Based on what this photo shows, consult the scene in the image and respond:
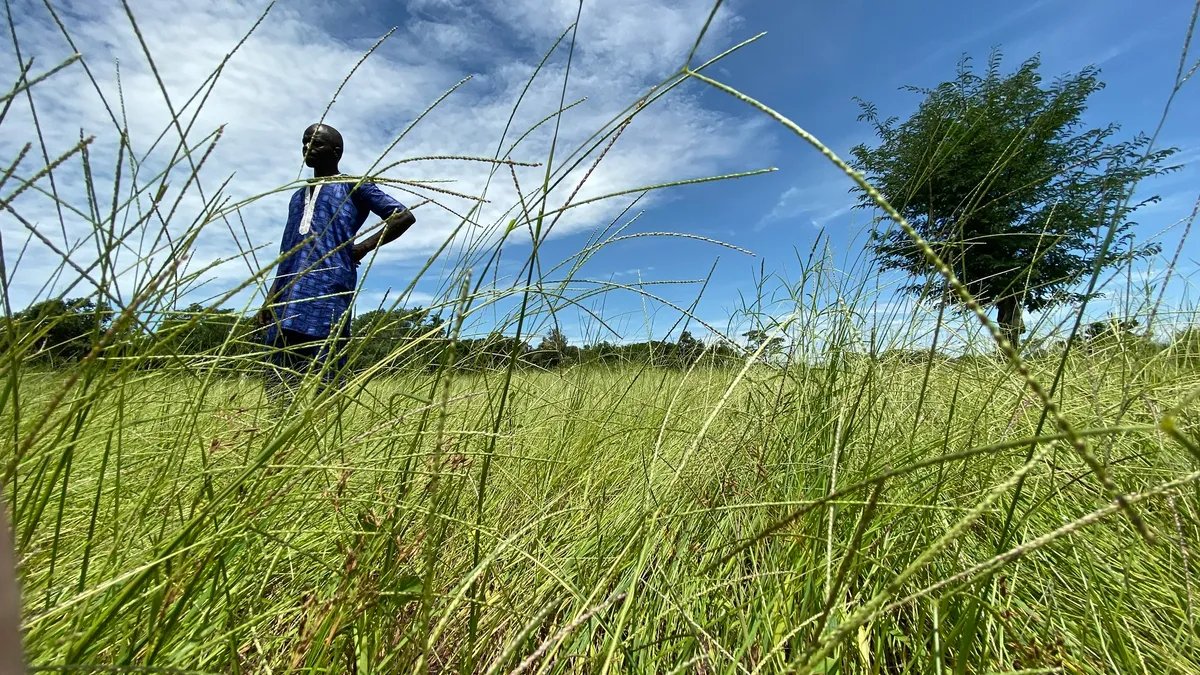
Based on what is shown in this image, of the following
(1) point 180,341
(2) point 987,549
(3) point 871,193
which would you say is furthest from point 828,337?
(1) point 180,341

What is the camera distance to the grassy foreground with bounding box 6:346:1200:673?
1.87 feet

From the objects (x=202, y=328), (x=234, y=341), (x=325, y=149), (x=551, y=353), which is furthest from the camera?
(x=325, y=149)

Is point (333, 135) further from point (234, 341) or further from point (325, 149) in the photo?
point (234, 341)

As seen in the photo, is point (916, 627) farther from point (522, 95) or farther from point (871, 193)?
point (522, 95)

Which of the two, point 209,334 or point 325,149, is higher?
point 325,149

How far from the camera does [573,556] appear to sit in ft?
2.85

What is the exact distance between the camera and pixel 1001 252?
9.52m

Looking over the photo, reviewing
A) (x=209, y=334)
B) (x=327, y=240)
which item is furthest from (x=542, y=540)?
(x=327, y=240)

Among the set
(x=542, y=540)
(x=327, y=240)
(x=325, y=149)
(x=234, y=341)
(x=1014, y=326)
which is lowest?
(x=542, y=540)

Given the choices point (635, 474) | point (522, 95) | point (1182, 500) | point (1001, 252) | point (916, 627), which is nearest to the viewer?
point (916, 627)

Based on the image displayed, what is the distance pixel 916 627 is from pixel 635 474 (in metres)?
0.76

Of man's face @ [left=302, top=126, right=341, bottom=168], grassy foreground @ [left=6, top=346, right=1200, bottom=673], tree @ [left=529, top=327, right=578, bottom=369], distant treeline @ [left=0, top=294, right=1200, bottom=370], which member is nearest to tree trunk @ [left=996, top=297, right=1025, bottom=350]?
distant treeline @ [left=0, top=294, right=1200, bottom=370]

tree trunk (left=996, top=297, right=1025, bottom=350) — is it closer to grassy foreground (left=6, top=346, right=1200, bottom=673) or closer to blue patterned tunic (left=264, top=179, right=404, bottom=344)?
grassy foreground (left=6, top=346, right=1200, bottom=673)

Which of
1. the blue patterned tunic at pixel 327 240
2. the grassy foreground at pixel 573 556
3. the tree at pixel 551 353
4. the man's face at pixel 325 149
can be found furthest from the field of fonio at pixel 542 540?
the man's face at pixel 325 149
